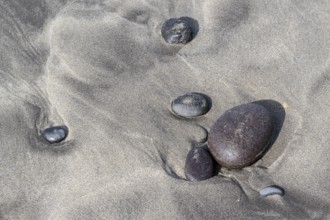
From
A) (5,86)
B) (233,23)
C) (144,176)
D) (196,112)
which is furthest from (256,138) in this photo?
(5,86)

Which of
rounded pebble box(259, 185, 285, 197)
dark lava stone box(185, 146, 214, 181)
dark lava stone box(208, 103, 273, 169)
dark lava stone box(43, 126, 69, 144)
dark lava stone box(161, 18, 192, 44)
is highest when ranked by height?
dark lava stone box(161, 18, 192, 44)

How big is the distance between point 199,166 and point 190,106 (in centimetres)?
44

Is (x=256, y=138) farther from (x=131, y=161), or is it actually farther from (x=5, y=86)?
(x=5, y=86)

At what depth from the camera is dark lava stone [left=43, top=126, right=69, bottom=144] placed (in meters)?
2.97

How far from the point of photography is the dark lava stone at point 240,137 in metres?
2.77

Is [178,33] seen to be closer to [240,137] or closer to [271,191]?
[240,137]

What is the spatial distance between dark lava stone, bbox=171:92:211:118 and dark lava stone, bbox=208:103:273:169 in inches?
8.1

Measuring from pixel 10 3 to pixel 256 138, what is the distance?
6.88 ft

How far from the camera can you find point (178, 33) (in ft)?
11.3

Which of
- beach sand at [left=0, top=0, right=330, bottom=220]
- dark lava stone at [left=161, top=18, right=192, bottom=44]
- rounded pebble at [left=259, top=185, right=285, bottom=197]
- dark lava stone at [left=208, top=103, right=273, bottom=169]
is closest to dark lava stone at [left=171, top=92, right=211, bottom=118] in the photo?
beach sand at [left=0, top=0, right=330, bottom=220]

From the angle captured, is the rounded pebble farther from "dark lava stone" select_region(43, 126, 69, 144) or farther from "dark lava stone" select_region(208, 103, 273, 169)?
"dark lava stone" select_region(43, 126, 69, 144)

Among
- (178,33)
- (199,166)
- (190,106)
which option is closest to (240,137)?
(199,166)

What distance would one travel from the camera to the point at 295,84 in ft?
10.4

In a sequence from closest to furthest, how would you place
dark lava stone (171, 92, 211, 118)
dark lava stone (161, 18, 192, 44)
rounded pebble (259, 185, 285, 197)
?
1. rounded pebble (259, 185, 285, 197)
2. dark lava stone (171, 92, 211, 118)
3. dark lava stone (161, 18, 192, 44)
